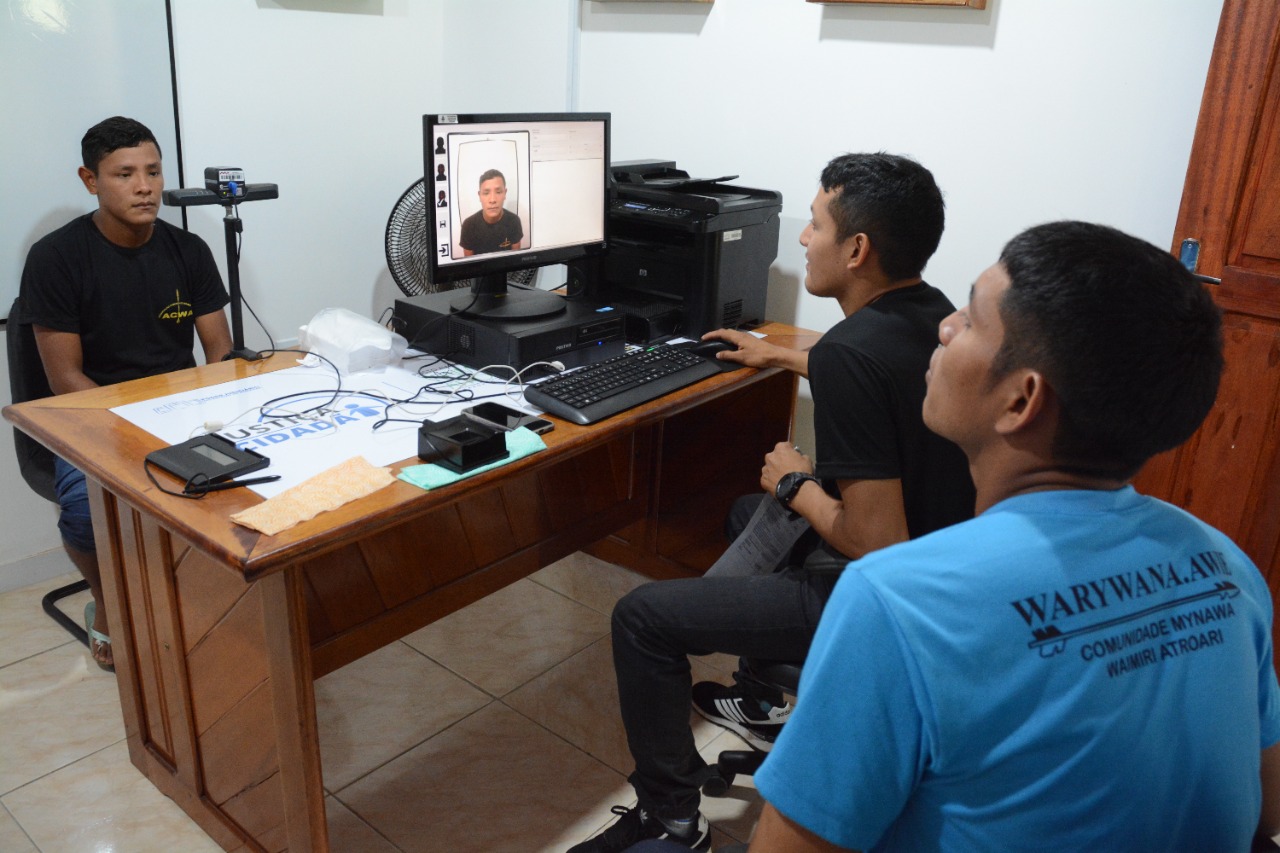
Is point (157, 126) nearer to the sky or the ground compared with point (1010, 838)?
nearer to the sky

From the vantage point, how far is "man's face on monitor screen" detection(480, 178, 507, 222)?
2143mm

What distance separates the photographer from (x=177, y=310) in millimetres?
2504

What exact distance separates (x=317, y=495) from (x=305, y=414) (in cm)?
40

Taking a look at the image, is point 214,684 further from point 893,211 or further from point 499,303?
point 893,211

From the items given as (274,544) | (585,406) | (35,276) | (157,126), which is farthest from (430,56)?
(274,544)

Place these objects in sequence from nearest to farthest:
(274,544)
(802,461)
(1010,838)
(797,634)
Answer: (1010,838) → (274,544) → (797,634) → (802,461)

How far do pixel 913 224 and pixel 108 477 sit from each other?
4.58 feet

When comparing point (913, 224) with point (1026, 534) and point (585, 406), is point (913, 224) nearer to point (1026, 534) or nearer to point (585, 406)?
point (585, 406)

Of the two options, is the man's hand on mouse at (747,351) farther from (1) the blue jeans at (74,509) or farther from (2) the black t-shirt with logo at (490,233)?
A: (1) the blue jeans at (74,509)

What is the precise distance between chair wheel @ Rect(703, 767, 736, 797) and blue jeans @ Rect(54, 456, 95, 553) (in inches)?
57.1

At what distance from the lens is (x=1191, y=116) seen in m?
2.11

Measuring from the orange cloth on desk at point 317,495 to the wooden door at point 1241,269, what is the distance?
1.71 m

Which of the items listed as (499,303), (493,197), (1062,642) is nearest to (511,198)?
(493,197)

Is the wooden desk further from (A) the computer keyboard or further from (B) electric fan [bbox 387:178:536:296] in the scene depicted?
(B) electric fan [bbox 387:178:536:296]
